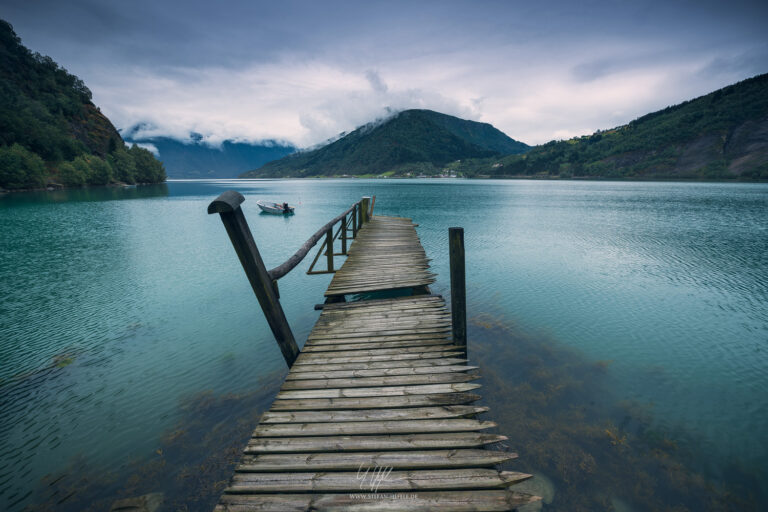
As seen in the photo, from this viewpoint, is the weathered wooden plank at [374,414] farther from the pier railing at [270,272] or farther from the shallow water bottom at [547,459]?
the pier railing at [270,272]

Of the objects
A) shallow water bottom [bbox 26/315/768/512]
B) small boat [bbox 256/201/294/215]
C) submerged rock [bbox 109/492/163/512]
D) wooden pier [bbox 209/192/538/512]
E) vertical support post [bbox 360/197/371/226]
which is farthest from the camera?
small boat [bbox 256/201/294/215]

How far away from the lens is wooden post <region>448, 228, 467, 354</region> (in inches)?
220

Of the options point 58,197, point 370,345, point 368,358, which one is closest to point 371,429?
point 368,358

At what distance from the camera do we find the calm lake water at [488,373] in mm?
4758

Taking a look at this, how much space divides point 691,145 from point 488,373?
17871 cm

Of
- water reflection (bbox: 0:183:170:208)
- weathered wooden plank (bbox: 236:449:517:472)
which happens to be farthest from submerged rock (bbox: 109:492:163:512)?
water reflection (bbox: 0:183:170:208)

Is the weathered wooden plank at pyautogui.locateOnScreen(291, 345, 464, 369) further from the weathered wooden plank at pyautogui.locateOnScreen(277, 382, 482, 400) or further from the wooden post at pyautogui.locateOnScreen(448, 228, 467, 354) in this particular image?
the weathered wooden plank at pyautogui.locateOnScreen(277, 382, 482, 400)

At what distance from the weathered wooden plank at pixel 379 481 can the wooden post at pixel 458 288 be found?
8.93ft

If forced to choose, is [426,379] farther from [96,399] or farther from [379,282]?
[96,399]

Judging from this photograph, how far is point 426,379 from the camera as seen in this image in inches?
181

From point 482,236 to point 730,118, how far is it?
173m

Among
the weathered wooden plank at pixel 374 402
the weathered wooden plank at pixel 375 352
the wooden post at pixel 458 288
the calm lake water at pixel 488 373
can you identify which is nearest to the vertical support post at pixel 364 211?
the calm lake water at pixel 488 373

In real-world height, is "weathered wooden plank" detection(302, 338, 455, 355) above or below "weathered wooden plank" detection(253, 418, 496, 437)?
below

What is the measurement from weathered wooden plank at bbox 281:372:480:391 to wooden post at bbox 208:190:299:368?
35.4 inches
